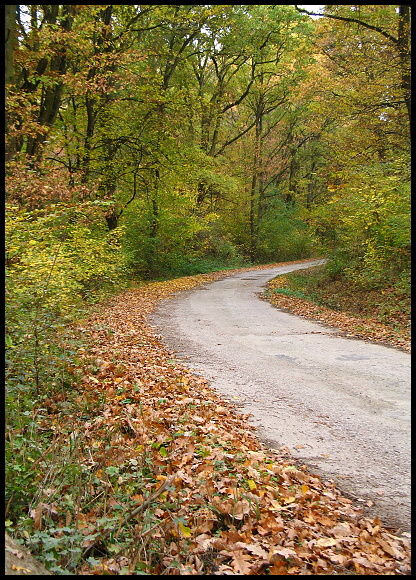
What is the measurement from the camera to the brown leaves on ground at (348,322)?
1052cm

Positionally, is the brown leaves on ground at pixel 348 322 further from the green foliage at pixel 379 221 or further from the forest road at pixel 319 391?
the green foliage at pixel 379 221

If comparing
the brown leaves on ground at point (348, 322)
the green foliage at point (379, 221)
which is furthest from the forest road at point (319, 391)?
the green foliage at point (379, 221)

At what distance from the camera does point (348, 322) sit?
1263 cm

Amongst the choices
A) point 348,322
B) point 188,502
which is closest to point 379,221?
point 348,322

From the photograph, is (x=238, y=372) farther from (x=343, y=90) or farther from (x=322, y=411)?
(x=343, y=90)

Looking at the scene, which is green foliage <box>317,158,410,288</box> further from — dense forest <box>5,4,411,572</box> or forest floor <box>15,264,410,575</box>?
forest floor <box>15,264,410,575</box>

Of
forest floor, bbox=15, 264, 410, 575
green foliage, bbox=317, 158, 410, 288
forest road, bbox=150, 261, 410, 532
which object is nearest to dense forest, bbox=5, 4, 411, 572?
green foliage, bbox=317, 158, 410, 288

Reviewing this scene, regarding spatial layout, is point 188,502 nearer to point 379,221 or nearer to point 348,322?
point 348,322

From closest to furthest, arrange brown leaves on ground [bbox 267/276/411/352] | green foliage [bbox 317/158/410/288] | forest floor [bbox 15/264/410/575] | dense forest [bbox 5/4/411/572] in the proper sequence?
1. forest floor [bbox 15/264/410/575]
2. dense forest [bbox 5/4/411/572]
3. brown leaves on ground [bbox 267/276/411/352]
4. green foliage [bbox 317/158/410/288]

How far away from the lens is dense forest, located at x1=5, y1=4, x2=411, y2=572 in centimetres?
660

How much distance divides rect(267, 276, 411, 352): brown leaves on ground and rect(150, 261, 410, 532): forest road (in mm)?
555

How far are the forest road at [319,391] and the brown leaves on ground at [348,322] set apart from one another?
55 cm

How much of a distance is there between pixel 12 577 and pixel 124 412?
10.5ft

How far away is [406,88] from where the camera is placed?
14461mm
